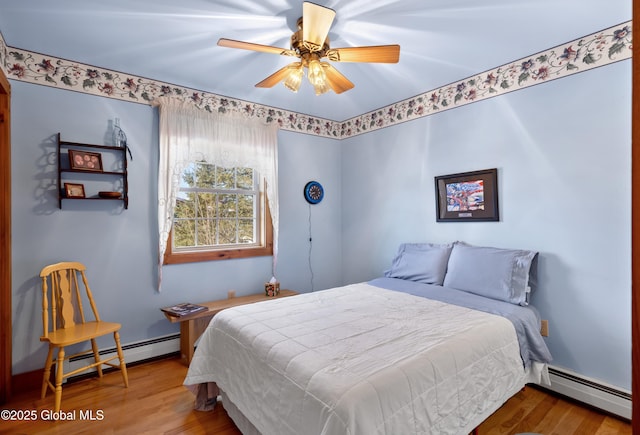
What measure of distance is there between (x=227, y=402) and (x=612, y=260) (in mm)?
2737

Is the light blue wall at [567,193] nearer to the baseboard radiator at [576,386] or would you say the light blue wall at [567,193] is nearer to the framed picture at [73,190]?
the baseboard radiator at [576,386]

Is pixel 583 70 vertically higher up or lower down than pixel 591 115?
higher up

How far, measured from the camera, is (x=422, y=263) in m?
2.91

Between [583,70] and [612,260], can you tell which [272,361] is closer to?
[612,260]

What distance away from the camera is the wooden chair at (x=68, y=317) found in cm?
224

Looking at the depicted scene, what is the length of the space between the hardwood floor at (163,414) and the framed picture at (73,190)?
4.97 ft

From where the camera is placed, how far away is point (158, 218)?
9.56 feet

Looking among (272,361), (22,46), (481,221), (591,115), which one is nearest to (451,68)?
(591,115)

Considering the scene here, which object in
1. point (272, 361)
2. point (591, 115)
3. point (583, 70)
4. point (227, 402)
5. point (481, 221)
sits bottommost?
point (227, 402)

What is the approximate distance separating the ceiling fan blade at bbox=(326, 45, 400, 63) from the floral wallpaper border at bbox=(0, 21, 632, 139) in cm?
133

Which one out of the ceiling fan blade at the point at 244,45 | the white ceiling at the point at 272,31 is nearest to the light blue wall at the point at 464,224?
the white ceiling at the point at 272,31

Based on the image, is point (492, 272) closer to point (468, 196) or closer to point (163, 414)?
point (468, 196)

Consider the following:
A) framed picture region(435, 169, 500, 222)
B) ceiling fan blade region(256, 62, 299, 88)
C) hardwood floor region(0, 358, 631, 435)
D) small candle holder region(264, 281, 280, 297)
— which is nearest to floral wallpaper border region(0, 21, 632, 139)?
framed picture region(435, 169, 500, 222)

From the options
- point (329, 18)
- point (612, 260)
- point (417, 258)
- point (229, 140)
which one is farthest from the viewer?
point (229, 140)
